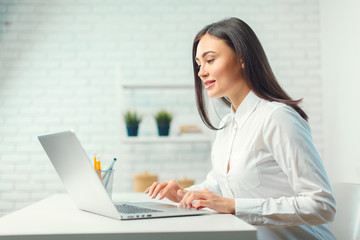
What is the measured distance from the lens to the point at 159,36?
394 centimetres

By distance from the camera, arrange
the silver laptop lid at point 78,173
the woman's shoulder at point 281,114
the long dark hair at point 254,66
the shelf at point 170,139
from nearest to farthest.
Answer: the silver laptop lid at point 78,173 → the woman's shoulder at point 281,114 → the long dark hair at point 254,66 → the shelf at point 170,139

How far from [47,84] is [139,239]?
3217 mm

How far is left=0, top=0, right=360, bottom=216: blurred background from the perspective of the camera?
3.85 meters

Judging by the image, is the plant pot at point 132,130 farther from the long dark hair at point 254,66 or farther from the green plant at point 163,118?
the long dark hair at point 254,66

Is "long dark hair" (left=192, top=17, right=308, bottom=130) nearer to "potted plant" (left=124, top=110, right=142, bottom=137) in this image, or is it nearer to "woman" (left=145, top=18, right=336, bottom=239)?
"woman" (left=145, top=18, right=336, bottom=239)

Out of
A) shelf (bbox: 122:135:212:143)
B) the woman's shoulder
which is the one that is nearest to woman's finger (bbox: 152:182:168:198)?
the woman's shoulder

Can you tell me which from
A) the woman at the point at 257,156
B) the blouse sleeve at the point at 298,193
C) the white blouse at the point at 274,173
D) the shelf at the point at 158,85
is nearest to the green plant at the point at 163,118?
the shelf at the point at 158,85

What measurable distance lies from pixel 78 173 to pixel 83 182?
3cm

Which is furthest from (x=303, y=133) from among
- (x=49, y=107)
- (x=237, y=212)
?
(x=49, y=107)

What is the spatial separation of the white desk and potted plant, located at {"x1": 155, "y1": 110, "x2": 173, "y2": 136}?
2298 mm

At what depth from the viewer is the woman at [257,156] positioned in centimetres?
125

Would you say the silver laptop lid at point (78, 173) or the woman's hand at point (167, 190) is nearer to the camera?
the silver laptop lid at point (78, 173)

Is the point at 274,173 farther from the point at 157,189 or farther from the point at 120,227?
the point at 120,227

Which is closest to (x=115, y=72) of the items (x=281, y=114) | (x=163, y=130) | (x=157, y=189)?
(x=163, y=130)
